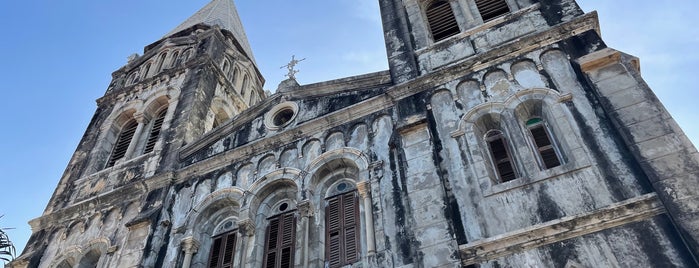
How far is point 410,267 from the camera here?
9633 mm

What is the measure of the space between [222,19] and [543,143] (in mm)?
21346

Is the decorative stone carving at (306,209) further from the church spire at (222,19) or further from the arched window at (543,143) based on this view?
the church spire at (222,19)

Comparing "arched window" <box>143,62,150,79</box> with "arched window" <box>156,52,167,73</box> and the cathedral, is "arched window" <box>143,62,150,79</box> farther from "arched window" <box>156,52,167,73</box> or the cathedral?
the cathedral

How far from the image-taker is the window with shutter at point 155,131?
18.4 m

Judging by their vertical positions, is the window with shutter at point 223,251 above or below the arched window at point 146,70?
below

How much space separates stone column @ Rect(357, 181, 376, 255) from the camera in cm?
1057

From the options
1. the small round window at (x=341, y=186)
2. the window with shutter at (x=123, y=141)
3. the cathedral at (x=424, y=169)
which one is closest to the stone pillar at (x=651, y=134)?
the cathedral at (x=424, y=169)

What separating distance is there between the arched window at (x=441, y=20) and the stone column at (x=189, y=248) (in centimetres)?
846

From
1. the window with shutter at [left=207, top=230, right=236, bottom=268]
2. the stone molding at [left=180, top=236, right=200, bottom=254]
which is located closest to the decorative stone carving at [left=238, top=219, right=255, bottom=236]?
the window with shutter at [left=207, top=230, right=236, bottom=268]

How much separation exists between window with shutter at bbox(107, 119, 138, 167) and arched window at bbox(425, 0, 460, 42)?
11.2 metres

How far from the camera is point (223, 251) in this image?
13.0m

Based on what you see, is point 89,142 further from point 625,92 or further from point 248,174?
point 625,92

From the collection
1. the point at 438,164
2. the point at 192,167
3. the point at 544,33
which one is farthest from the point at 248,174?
the point at 544,33

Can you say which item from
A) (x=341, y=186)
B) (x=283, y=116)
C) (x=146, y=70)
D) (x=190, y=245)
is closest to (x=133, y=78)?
(x=146, y=70)
